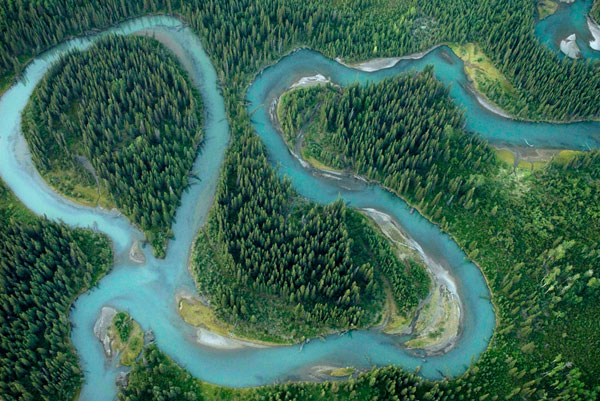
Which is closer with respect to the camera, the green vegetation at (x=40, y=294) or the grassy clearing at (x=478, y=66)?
the green vegetation at (x=40, y=294)

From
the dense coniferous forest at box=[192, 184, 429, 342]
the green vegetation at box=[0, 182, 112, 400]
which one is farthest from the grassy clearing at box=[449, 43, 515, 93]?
the green vegetation at box=[0, 182, 112, 400]

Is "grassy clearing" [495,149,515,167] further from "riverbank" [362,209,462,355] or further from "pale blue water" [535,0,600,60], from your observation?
"pale blue water" [535,0,600,60]

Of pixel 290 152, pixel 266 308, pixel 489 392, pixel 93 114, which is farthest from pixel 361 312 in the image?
pixel 93 114

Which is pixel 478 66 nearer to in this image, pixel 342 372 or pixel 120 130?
→ pixel 342 372

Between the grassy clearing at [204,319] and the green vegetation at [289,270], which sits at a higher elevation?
the green vegetation at [289,270]

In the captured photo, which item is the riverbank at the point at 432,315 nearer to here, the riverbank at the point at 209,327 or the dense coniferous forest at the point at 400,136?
the dense coniferous forest at the point at 400,136

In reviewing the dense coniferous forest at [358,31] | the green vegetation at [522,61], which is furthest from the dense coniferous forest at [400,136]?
the green vegetation at [522,61]
